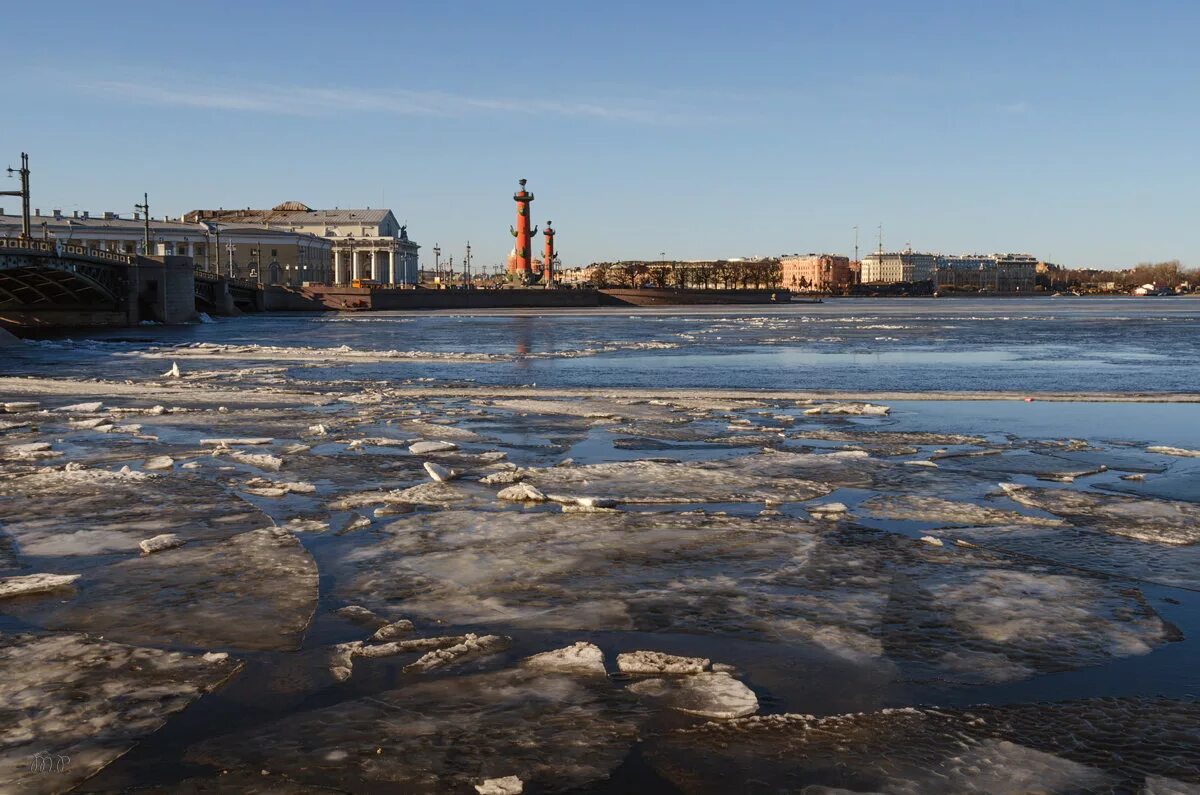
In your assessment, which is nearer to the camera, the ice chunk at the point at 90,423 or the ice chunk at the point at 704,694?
the ice chunk at the point at 704,694

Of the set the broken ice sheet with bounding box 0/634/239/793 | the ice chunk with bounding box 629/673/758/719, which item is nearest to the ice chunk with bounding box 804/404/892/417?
the ice chunk with bounding box 629/673/758/719

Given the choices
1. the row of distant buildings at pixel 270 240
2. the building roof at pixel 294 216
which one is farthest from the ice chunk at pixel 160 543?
the building roof at pixel 294 216

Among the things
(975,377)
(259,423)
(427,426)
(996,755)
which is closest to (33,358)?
(259,423)

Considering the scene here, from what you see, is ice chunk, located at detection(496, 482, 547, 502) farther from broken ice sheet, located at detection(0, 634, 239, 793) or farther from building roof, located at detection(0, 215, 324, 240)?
building roof, located at detection(0, 215, 324, 240)

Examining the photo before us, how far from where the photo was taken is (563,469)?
945cm

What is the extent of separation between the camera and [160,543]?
6.53m

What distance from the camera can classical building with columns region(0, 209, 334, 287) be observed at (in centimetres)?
9375

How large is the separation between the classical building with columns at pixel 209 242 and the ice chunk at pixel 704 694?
91.8 m

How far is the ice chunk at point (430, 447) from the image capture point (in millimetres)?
10406

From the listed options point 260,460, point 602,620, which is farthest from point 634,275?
point 602,620

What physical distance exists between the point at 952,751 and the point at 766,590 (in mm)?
2015

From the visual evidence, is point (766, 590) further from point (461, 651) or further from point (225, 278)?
point (225, 278)

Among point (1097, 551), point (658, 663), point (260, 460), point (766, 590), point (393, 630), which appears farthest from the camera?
point (260, 460)

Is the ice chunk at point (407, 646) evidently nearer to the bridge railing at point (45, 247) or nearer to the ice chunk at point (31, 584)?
the ice chunk at point (31, 584)
